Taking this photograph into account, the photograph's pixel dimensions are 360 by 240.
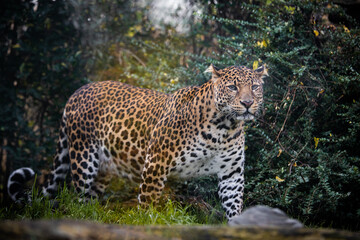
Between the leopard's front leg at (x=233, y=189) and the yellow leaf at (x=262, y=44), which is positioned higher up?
the yellow leaf at (x=262, y=44)

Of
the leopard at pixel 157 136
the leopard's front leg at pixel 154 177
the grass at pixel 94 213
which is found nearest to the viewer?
the grass at pixel 94 213

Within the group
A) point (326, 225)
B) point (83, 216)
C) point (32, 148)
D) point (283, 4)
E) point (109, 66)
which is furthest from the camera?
point (109, 66)

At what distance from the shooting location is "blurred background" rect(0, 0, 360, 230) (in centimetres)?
545

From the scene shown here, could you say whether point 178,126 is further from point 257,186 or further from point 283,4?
point 283,4

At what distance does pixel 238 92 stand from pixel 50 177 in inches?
118

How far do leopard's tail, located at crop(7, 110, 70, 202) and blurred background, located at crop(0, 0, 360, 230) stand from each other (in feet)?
5.21

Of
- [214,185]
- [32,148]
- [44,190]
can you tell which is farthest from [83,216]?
[32,148]

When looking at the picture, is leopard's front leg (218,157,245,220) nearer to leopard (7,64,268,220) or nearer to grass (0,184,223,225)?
leopard (7,64,268,220)

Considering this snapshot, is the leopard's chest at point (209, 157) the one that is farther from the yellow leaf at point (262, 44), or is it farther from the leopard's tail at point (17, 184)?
the leopard's tail at point (17, 184)

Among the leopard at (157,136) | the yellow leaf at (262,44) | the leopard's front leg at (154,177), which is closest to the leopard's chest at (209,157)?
the leopard at (157,136)

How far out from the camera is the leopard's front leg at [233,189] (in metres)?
4.92

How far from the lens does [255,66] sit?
563 cm

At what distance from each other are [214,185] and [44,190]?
93.5 inches

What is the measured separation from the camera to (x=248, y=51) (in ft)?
20.0
